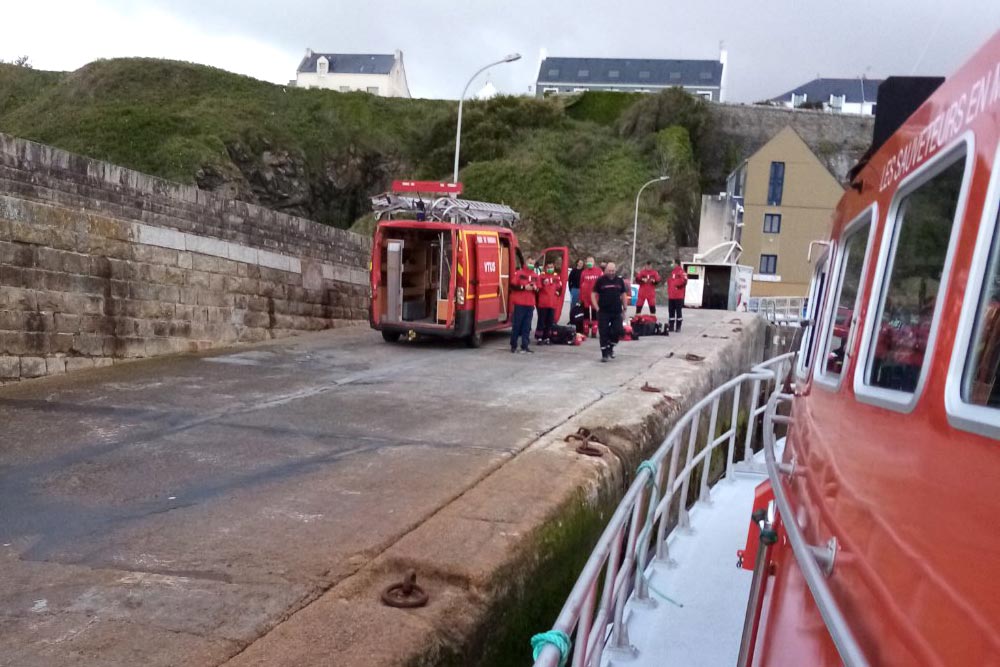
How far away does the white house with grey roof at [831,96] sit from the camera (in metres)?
56.8

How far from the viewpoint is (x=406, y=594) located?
11.5ft

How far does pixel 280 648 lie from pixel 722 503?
4.15 m

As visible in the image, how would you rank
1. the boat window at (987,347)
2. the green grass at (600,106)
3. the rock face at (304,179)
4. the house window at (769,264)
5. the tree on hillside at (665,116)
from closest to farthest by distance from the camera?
the boat window at (987,347), the rock face at (304,179), the house window at (769,264), the tree on hillside at (665,116), the green grass at (600,106)

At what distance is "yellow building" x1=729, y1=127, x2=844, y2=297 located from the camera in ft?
144

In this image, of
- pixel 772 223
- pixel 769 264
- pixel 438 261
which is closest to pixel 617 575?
pixel 438 261

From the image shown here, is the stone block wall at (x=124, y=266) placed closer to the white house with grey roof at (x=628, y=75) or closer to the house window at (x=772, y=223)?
the house window at (x=772, y=223)

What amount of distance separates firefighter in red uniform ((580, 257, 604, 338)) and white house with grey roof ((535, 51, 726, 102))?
71985 mm

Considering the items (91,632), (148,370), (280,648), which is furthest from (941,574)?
(148,370)

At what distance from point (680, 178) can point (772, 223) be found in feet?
20.6

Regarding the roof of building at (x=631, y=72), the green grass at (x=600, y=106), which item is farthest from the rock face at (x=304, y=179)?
the roof of building at (x=631, y=72)

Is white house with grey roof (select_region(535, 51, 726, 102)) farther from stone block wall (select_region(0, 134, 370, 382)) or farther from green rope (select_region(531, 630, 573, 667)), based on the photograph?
green rope (select_region(531, 630, 573, 667))

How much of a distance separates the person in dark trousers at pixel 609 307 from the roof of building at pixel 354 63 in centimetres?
7139

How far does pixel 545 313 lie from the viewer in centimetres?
1427

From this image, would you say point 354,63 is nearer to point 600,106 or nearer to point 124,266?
point 600,106
